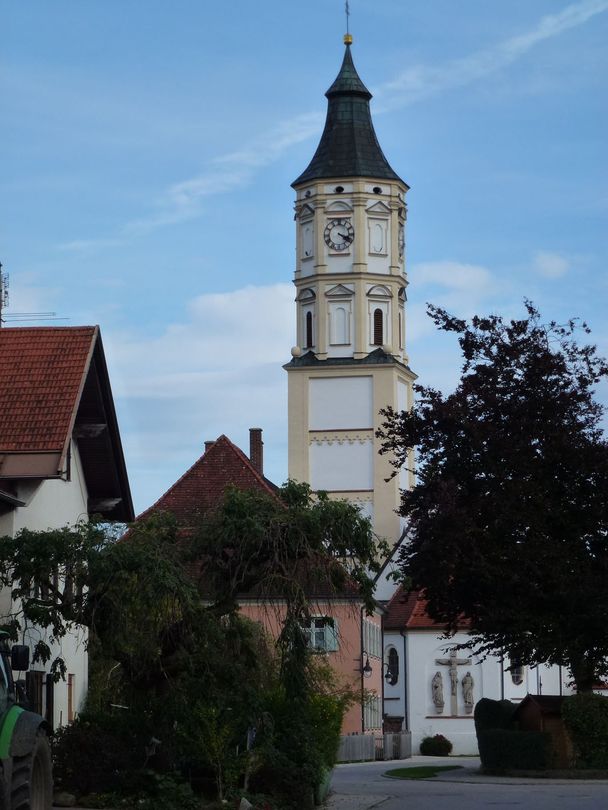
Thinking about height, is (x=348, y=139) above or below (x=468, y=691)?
above

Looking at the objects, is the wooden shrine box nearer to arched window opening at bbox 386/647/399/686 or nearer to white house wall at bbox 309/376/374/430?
arched window opening at bbox 386/647/399/686

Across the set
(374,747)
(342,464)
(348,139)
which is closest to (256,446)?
(342,464)

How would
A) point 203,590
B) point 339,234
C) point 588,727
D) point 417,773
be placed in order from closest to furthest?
point 203,590 → point 588,727 → point 417,773 → point 339,234

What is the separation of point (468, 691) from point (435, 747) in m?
3.62

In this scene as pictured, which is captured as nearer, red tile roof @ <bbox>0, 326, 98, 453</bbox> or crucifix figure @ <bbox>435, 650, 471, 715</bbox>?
red tile roof @ <bbox>0, 326, 98, 453</bbox>

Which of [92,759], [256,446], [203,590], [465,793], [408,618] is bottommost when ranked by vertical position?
[465,793]

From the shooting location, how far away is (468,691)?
7644 cm

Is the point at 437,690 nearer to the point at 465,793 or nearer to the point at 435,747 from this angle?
the point at 435,747

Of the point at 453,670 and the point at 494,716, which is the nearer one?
the point at 494,716

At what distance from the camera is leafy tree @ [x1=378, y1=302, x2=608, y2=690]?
119 ft

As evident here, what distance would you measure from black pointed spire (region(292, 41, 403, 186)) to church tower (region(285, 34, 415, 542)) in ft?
0.25

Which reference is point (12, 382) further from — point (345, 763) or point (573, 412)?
point (345, 763)

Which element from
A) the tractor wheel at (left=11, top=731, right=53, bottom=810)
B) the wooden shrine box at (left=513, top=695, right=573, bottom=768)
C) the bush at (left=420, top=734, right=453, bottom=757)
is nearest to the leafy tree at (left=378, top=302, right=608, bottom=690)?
the wooden shrine box at (left=513, top=695, right=573, bottom=768)

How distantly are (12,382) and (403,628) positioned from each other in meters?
52.3
